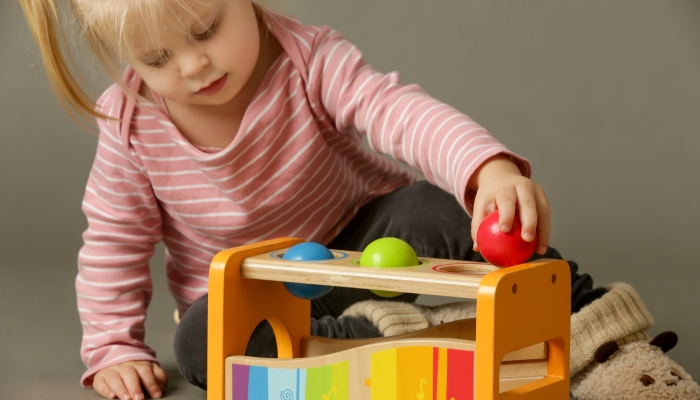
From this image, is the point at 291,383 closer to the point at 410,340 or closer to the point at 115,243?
the point at 410,340

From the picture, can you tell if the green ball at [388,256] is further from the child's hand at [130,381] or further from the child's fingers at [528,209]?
the child's hand at [130,381]

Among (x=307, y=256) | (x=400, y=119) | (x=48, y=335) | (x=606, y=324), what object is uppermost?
(x=400, y=119)

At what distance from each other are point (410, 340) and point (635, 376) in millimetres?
359

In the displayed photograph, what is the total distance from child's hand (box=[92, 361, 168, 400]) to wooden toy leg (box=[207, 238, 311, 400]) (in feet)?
0.84

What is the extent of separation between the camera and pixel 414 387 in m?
0.77

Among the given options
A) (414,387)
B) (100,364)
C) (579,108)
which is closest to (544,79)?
(579,108)

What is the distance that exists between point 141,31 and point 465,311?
53 centimetres

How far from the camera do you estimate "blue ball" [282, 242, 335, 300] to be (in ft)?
2.77

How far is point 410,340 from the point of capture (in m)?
0.77

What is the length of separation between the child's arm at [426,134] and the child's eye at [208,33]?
191 millimetres

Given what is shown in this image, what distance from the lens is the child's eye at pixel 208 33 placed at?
1.02 m

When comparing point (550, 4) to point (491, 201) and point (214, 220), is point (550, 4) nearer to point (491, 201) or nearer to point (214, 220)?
point (214, 220)

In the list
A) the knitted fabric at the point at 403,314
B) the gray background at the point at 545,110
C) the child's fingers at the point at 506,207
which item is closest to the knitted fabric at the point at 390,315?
the knitted fabric at the point at 403,314

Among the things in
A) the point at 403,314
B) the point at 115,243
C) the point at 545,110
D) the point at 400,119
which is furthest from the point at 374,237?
the point at 545,110
